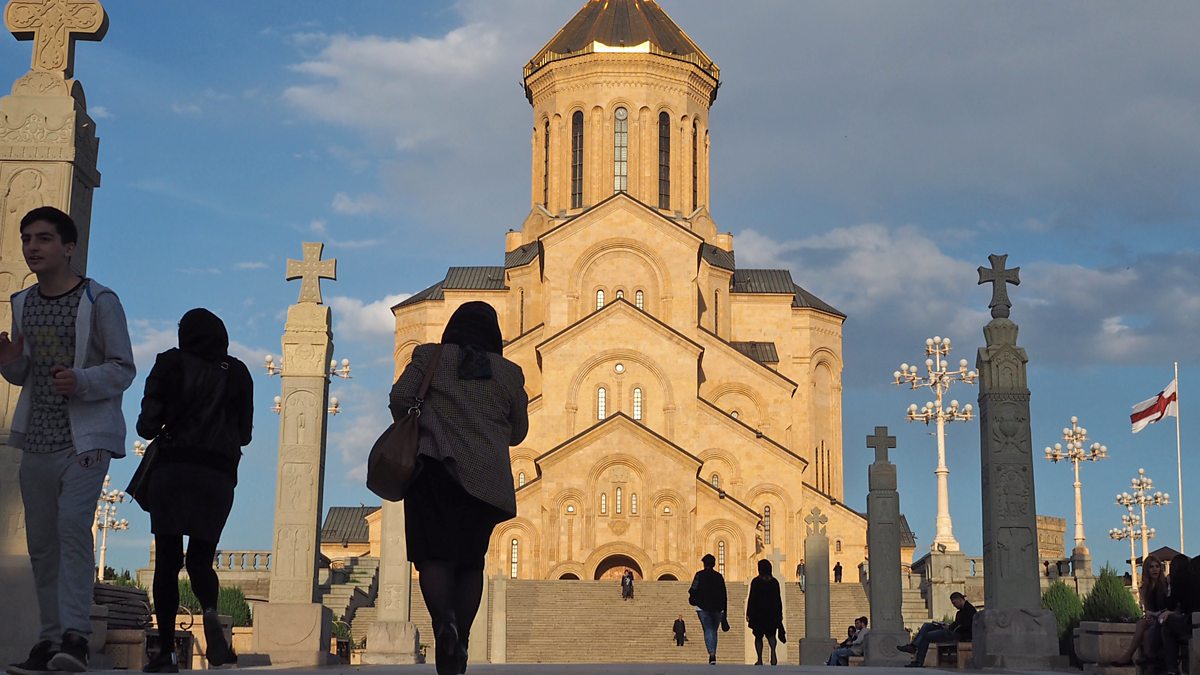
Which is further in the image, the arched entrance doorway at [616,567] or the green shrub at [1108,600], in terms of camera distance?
the arched entrance doorway at [616,567]

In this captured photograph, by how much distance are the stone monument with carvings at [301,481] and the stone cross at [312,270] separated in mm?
364

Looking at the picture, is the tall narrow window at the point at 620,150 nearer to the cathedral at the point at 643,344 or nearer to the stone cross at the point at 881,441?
the cathedral at the point at 643,344

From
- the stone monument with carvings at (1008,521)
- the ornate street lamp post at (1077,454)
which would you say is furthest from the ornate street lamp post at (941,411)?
the stone monument with carvings at (1008,521)

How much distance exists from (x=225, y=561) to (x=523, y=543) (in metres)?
8.56

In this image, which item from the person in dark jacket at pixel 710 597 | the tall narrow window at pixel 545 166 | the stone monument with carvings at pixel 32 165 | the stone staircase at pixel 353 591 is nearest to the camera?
the stone monument with carvings at pixel 32 165

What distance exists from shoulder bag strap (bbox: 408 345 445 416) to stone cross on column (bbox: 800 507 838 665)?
18.3 metres

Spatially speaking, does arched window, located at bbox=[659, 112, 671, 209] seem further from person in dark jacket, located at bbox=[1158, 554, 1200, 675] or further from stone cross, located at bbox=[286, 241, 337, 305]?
person in dark jacket, located at bbox=[1158, 554, 1200, 675]

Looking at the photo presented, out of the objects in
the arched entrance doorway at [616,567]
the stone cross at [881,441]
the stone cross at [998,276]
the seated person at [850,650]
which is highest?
the stone cross at [998,276]

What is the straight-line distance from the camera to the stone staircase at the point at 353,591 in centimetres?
3688

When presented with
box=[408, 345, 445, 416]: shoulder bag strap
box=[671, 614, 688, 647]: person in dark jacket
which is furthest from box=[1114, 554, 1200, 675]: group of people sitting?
box=[671, 614, 688, 647]: person in dark jacket

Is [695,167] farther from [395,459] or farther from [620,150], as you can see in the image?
[395,459]

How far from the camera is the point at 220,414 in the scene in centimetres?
741

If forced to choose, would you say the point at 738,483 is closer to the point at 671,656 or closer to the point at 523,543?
the point at 523,543

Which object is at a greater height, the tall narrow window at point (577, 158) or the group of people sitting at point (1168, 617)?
the tall narrow window at point (577, 158)
